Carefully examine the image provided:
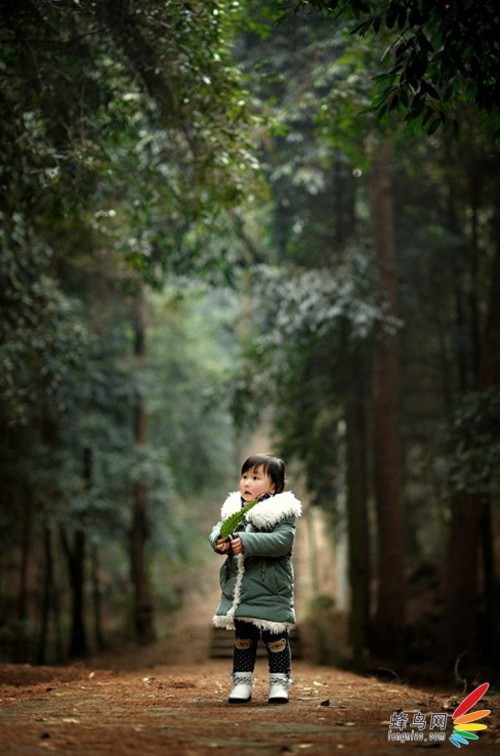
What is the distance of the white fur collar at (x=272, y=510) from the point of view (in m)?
4.58

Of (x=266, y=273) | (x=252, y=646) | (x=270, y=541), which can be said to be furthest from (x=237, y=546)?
(x=266, y=273)

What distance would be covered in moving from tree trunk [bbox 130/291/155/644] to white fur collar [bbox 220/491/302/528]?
44.1ft

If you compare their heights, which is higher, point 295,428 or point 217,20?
point 217,20

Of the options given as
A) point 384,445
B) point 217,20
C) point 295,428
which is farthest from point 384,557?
point 217,20

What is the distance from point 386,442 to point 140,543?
7757 mm

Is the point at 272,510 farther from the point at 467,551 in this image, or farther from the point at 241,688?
the point at 467,551

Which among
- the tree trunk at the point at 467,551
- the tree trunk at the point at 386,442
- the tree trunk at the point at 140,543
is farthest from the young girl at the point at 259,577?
the tree trunk at the point at 140,543

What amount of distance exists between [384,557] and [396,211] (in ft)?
23.3

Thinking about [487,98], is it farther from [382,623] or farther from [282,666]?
[382,623]

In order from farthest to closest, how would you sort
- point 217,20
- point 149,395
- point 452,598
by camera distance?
point 149,395 < point 452,598 < point 217,20

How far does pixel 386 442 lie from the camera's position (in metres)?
12.9

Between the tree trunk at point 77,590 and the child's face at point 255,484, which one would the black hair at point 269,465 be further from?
the tree trunk at point 77,590

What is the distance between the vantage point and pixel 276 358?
1422 centimetres

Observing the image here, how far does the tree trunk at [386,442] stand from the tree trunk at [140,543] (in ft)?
22.3
